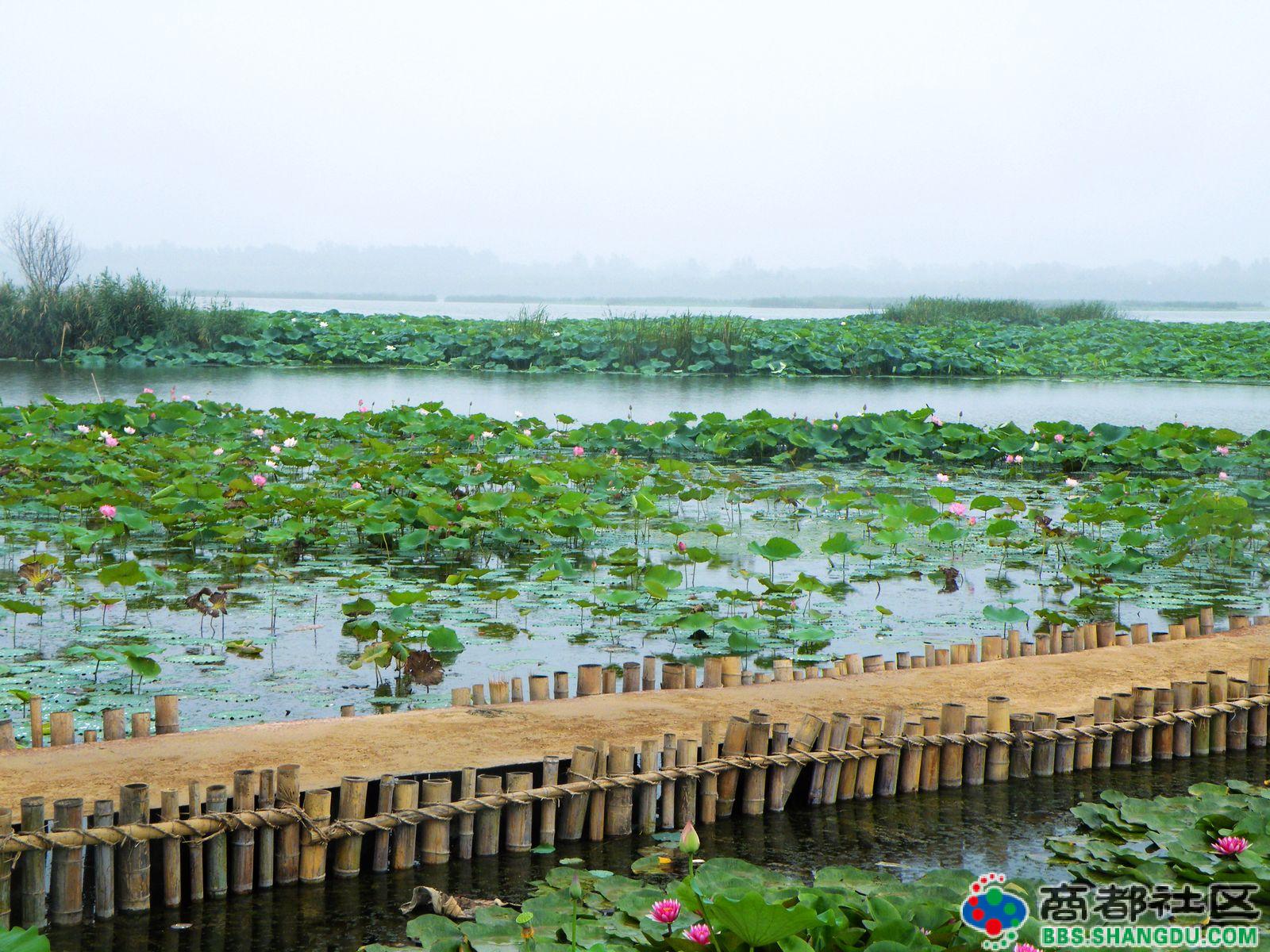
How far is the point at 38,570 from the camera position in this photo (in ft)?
20.0

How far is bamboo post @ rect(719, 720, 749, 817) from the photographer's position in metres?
3.90

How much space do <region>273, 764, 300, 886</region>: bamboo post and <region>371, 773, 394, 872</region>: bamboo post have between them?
198mm

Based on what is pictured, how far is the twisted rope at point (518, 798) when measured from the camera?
310 centimetres

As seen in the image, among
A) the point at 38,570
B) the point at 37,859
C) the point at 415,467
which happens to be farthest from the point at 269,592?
the point at 37,859

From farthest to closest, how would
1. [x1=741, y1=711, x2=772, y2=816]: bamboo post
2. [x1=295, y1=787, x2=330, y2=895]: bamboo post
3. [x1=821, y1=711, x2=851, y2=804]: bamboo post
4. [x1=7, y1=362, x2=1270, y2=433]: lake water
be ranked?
[x1=7, y1=362, x2=1270, y2=433]: lake water < [x1=821, y1=711, x2=851, y2=804]: bamboo post < [x1=741, y1=711, x2=772, y2=816]: bamboo post < [x1=295, y1=787, x2=330, y2=895]: bamboo post

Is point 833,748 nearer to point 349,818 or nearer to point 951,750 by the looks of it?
point 951,750

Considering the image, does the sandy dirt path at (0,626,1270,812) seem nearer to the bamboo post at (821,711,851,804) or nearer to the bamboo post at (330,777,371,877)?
the bamboo post at (330,777,371,877)

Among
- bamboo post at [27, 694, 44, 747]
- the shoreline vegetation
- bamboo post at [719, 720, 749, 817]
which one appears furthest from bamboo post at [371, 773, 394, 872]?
the shoreline vegetation

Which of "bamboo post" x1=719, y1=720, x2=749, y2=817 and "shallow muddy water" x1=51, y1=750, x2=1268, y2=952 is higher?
"bamboo post" x1=719, y1=720, x2=749, y2=817

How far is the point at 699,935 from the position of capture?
250cm

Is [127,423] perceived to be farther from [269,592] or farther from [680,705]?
[680,705]

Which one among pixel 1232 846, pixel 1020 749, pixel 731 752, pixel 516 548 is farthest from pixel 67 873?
pixel 516 548

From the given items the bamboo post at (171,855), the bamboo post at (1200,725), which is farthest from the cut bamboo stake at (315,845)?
the bamboo post at (1200,725)

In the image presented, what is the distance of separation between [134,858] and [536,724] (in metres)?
1.31
